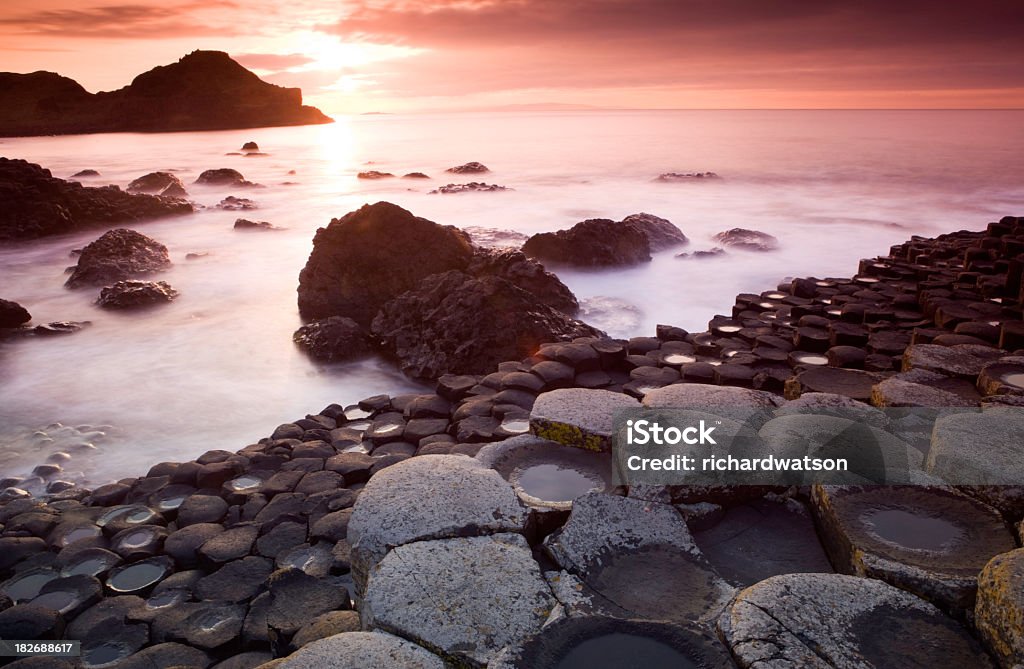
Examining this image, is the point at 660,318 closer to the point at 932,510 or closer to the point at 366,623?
the point at 932,510

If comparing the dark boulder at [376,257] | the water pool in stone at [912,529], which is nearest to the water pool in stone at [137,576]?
the water pool in stone at [912,529]

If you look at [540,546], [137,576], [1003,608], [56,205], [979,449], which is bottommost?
[137,576]

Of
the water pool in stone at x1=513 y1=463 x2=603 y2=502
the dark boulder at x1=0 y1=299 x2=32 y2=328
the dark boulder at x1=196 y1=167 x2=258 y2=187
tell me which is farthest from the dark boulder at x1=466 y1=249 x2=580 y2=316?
the dark boulder at x1=196 y1=167 x2=258 y2=187

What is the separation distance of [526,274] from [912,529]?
767 cm

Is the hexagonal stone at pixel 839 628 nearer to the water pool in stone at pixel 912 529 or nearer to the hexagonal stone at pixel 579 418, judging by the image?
the water pool in stone at pixel 912 529

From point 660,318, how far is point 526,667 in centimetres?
1039

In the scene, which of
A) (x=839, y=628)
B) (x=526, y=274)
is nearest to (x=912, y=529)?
(x=839, y=628)

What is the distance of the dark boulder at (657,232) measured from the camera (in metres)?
17.0

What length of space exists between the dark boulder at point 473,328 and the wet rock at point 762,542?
183 inches

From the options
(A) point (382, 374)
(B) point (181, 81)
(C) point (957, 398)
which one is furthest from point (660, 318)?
(B) point (181, 81)

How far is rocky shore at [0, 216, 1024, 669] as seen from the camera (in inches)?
98.0

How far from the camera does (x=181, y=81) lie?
352ft

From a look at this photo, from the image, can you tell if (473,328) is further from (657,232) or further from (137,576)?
(657,232)

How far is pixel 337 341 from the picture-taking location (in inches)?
381
